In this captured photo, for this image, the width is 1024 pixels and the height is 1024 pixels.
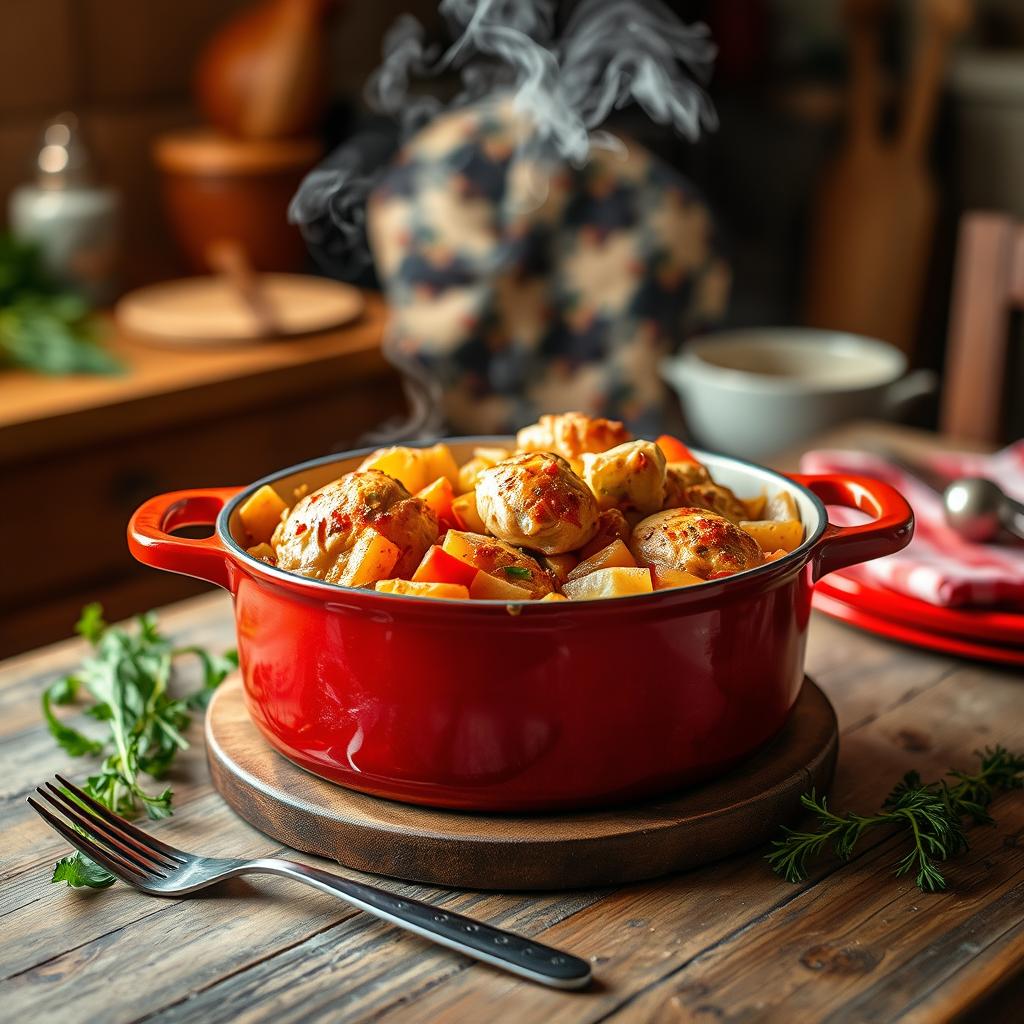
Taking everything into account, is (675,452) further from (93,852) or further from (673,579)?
(93,852)

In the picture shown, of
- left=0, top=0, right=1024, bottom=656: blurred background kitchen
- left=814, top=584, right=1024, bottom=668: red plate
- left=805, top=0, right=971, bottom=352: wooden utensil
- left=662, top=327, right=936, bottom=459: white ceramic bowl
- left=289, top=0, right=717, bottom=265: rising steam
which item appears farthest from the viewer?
left=805, top=0, right=971, bottom=352: wooden utensil

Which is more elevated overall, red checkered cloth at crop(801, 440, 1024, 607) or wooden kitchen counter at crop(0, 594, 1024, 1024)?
red checkered cloth at crop(801, 440, 1024, 607)

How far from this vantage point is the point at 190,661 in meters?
1.06

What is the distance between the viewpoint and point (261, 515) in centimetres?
87

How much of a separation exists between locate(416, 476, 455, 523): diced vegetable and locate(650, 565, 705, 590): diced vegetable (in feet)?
0.47

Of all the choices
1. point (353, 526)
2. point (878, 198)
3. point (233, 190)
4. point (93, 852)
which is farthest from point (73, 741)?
point (878, 198)

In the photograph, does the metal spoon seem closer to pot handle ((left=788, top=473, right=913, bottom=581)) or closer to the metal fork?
pot handle ((left=788, top=473, right=913, bottom=581))

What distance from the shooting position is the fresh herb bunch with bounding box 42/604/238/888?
0.84m

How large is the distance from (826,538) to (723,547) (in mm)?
92

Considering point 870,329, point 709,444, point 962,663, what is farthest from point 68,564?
point 870,329

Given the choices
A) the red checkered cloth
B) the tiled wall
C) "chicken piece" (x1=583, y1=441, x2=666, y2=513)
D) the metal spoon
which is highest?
the tiled wall

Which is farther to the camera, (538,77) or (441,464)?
(538,77)

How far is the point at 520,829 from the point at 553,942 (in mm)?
71

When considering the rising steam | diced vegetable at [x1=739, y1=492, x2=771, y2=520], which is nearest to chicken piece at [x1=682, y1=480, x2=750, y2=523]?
diced vegetable at [x1=739, y1=492, x2=771, y2=520]
